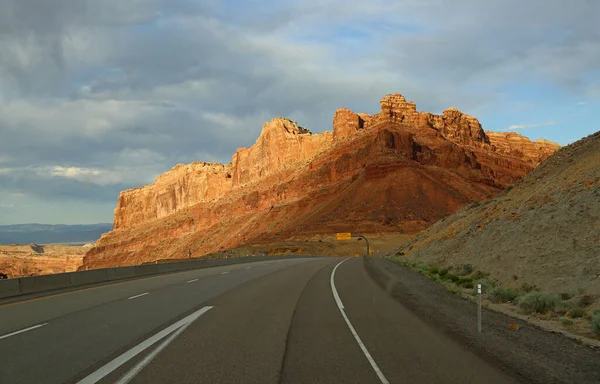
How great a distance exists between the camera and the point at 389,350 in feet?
26.1

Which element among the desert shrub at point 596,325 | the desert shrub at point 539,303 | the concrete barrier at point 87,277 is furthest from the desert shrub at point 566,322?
the concrete barrier at point 87,277

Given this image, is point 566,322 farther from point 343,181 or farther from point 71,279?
point 343,181

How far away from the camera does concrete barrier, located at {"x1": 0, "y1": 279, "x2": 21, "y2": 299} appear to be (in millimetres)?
17312

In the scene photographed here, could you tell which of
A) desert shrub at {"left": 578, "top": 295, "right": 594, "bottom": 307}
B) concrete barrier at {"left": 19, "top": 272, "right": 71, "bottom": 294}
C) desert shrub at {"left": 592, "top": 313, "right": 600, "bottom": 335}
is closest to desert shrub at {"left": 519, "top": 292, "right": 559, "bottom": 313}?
desert shrub at {"left": 578, "top": 295, "right": 594, "bottom": 307}

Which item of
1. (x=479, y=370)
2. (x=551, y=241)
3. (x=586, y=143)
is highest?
(x=586, y=143)

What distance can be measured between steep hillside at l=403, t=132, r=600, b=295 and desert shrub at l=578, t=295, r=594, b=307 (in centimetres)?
44

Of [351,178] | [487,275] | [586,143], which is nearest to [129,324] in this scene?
[487,275]

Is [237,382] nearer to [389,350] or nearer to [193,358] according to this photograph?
[193,358]

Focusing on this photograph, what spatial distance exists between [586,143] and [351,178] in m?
78.9

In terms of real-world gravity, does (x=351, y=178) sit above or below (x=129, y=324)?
above

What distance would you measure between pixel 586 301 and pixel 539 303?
109 cm

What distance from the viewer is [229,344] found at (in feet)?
27.3

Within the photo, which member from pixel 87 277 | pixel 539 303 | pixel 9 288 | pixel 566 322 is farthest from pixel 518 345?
pixel 87 277

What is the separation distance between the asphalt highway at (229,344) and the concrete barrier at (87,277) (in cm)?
769
